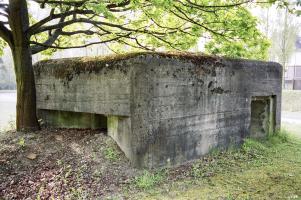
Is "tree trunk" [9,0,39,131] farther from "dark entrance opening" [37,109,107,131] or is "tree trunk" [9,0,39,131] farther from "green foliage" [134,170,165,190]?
"green foliage" [134,170,165,190]

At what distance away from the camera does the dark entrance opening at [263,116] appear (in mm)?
7495

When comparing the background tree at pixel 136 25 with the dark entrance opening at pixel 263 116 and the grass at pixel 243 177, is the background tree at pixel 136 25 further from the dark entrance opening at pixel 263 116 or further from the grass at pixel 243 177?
the grass at pixel 243 177

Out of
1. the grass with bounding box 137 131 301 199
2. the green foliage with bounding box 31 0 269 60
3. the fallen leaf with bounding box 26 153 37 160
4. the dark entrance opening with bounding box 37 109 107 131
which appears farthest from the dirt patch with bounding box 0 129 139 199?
the green foliage with bounding box 31 0 269 60

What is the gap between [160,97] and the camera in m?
4.99

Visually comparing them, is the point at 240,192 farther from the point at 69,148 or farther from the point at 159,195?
the point at 69,148

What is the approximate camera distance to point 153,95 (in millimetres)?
4898

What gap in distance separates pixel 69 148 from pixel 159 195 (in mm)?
1976

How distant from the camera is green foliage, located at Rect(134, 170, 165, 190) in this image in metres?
4.42

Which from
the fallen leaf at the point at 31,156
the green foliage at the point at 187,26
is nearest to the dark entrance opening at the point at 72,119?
the fallen leaf at the point at 31,156

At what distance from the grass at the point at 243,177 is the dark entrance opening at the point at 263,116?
0.74 meters

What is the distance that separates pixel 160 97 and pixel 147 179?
1.29m

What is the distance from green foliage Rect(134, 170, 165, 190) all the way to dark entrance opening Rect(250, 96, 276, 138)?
140 inches

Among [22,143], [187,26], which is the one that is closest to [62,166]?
[22,143]

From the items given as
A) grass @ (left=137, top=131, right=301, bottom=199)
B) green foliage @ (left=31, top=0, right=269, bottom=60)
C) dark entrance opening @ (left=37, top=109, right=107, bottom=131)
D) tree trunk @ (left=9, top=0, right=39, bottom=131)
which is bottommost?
grass @ (left=137, top=131, right=301, bottom=199)
